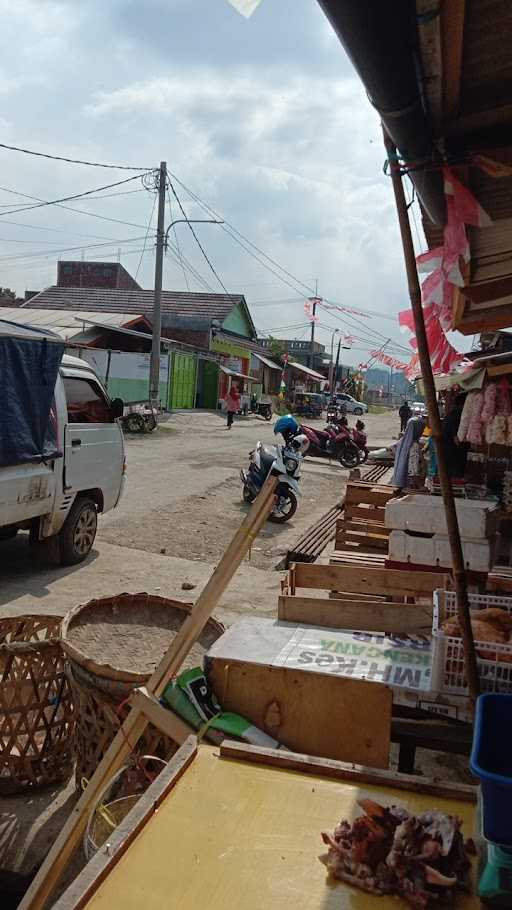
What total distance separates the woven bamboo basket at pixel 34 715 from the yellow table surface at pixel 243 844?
1.45m

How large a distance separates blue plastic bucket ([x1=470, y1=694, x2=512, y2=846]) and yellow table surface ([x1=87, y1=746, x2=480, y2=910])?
224 millimetres

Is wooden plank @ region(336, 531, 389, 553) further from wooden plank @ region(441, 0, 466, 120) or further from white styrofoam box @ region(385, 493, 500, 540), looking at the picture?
wooden plank @ region(441, 0, 466, 120)

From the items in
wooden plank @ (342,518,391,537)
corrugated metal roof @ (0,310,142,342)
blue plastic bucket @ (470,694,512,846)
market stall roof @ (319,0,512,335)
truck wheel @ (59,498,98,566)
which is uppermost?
corrugated metal roof @ (0,310,142,342)

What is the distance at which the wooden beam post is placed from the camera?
189 centimetres

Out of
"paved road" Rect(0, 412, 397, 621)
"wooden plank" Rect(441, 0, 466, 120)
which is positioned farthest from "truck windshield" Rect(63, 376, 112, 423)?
"wooden plank" Rect(441, 0, 466, 120)

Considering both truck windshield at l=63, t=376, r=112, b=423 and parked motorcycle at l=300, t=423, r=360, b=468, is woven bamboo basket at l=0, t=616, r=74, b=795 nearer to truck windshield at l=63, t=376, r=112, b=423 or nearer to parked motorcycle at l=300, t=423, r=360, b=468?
truck windshield at l=63, t=376, r=112, b=423

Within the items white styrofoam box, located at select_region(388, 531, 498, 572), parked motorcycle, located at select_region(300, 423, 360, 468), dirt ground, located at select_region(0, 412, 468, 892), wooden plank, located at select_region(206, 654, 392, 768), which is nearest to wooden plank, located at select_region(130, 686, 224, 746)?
wooden plank, located at select_region(206, 654, 392, 768)

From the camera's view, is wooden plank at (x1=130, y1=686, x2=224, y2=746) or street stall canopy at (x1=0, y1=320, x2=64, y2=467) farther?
street stall canopy at (x1=0, y1=320, x2=64, y2=467)

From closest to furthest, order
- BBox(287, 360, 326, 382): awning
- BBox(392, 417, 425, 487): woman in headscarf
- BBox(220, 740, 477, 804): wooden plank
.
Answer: BBox(220, 740, 477, 804): wooden plank
BBox(392, 417, 425, 487): woman in headscarf
BBox(287, 360, 326, 382): awning

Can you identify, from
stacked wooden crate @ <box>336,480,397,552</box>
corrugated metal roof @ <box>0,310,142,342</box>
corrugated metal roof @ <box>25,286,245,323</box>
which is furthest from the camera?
corrugated metal roof @ <box>25,286,245,323</box>

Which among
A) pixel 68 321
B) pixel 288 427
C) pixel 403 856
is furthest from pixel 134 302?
pixel 403 856

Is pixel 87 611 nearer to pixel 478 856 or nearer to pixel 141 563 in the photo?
pixel 478 856

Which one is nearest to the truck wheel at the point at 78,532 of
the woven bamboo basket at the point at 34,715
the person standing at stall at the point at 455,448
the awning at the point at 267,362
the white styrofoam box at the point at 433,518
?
the woven bamboo basket at the point at 34,715

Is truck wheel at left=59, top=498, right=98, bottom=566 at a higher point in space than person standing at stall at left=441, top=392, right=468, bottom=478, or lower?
lower
